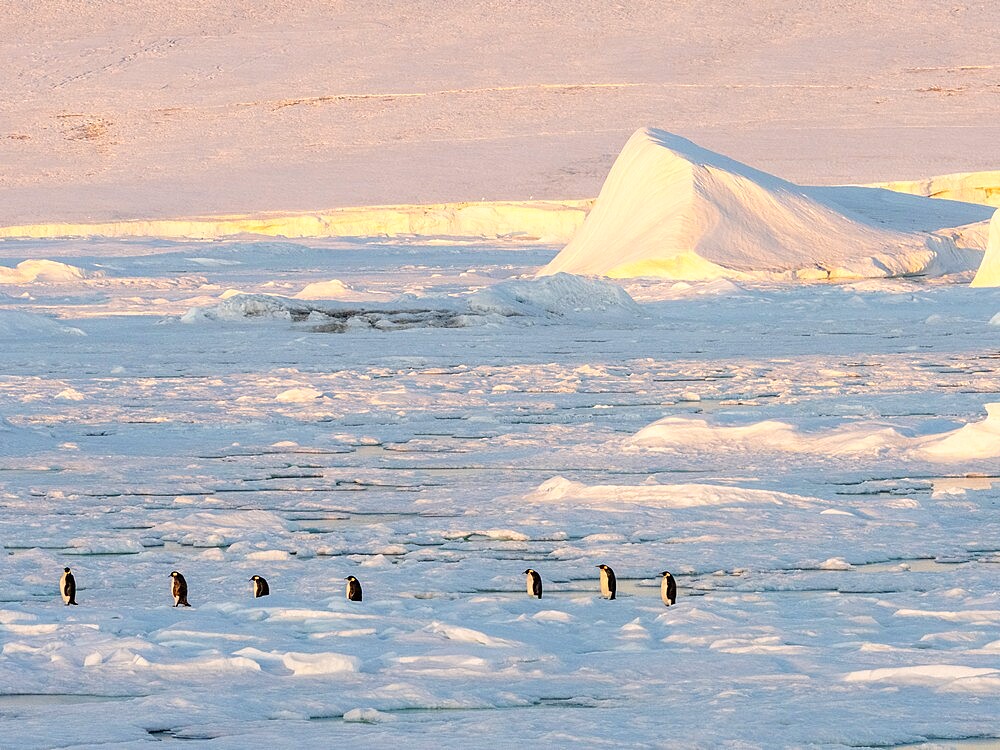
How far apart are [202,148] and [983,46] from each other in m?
21.8

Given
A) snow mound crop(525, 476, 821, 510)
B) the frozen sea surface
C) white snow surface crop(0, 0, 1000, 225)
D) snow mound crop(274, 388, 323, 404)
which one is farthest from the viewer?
white snow surface crop(0, 0, 1000, 225)

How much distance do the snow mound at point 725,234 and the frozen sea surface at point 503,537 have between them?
4.48 meters

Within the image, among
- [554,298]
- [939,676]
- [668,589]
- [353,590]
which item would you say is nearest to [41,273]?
[554,298]

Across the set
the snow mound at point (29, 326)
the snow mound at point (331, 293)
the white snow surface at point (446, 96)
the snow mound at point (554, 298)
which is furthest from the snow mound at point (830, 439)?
the white snow surface at point (446, 96)

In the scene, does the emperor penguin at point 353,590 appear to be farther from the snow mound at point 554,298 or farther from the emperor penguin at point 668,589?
the snow mound at point 554,298

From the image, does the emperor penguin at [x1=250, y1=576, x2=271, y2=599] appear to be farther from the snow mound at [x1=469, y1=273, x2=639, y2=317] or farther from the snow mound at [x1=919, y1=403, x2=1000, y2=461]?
the snow mound at [x1=469, y1=273, x2=639, y2=317]

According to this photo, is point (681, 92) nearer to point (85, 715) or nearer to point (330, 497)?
point (330, 497)

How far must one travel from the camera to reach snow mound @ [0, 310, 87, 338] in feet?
51.9

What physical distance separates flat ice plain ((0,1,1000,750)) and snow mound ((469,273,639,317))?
0.17ft

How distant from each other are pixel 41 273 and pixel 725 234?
30.8ft

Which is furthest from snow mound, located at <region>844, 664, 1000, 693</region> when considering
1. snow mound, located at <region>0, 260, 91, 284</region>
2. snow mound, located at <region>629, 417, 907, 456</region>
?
snow mound, located at <region>0, 260, 91, 284</region>

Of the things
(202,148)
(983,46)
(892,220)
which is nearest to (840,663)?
(892,220)

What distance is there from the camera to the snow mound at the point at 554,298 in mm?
16766

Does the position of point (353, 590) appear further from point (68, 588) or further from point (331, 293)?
point (331, 293)
